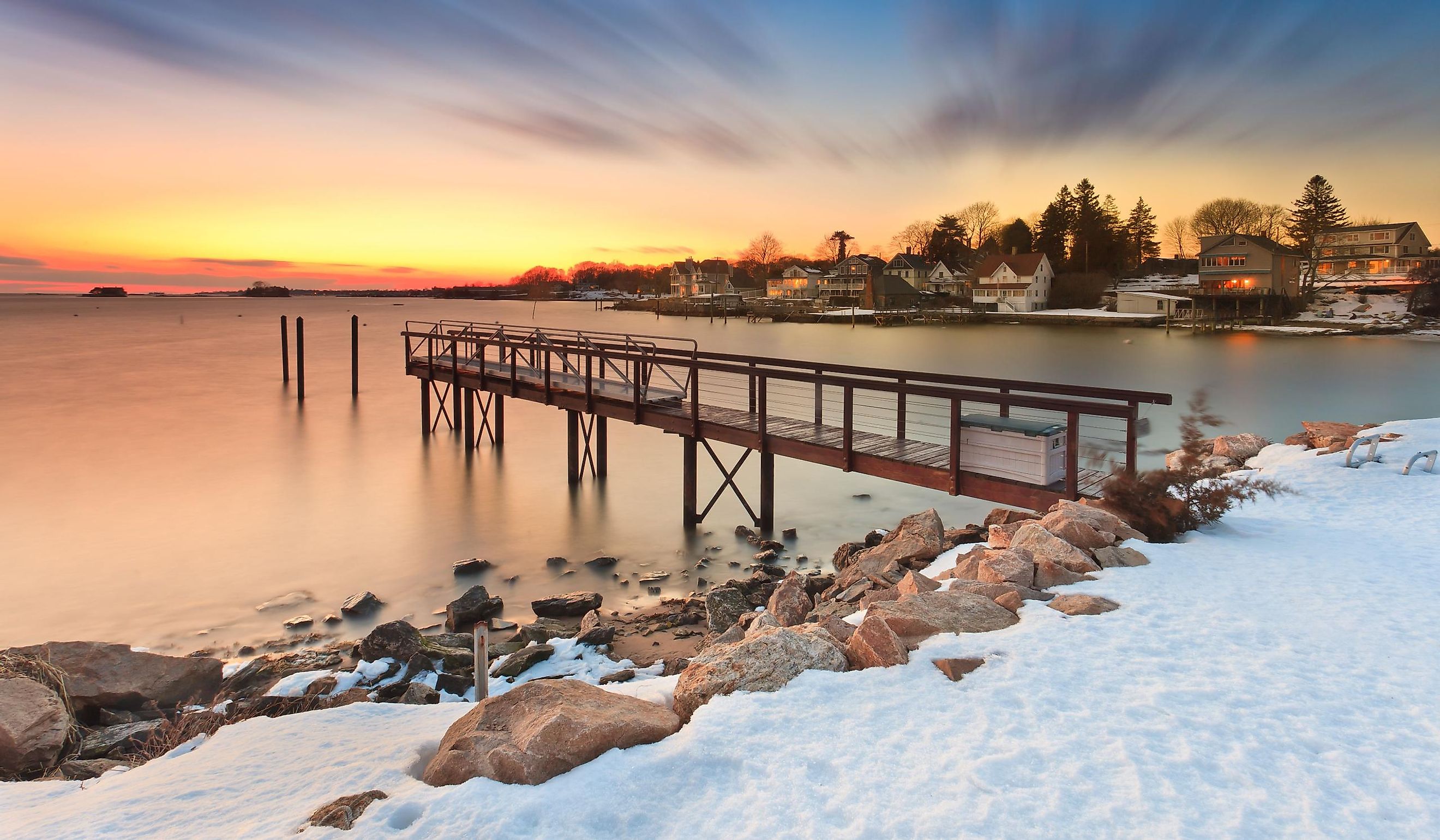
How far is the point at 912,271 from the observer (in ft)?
337

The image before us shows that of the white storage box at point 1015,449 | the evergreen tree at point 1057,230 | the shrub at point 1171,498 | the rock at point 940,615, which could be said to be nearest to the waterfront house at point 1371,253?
the evergreen tree at point 1057,230

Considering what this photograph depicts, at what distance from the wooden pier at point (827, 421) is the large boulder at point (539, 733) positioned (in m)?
5.90

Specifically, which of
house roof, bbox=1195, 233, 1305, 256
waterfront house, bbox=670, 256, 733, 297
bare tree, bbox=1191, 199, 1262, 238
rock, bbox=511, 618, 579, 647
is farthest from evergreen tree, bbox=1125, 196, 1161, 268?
rock, bbox=511, 618, 579, 647

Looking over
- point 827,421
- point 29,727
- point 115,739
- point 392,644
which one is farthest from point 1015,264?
point 29,727

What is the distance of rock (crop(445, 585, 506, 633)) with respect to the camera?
9.45 meters

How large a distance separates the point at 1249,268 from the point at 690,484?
255 ft

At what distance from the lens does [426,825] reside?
3.12 metres

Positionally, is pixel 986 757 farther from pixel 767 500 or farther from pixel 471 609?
pixel 767 500

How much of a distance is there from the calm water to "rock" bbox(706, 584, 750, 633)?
171cm

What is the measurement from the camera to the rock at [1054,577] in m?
5.74

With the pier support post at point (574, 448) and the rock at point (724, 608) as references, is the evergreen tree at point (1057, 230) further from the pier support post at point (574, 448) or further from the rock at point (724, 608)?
the rock at point (724, 608)

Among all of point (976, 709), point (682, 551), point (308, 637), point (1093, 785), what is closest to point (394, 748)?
point (976, 709)

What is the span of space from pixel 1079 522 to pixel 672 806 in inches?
179

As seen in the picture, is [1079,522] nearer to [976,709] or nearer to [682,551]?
[976,709]
